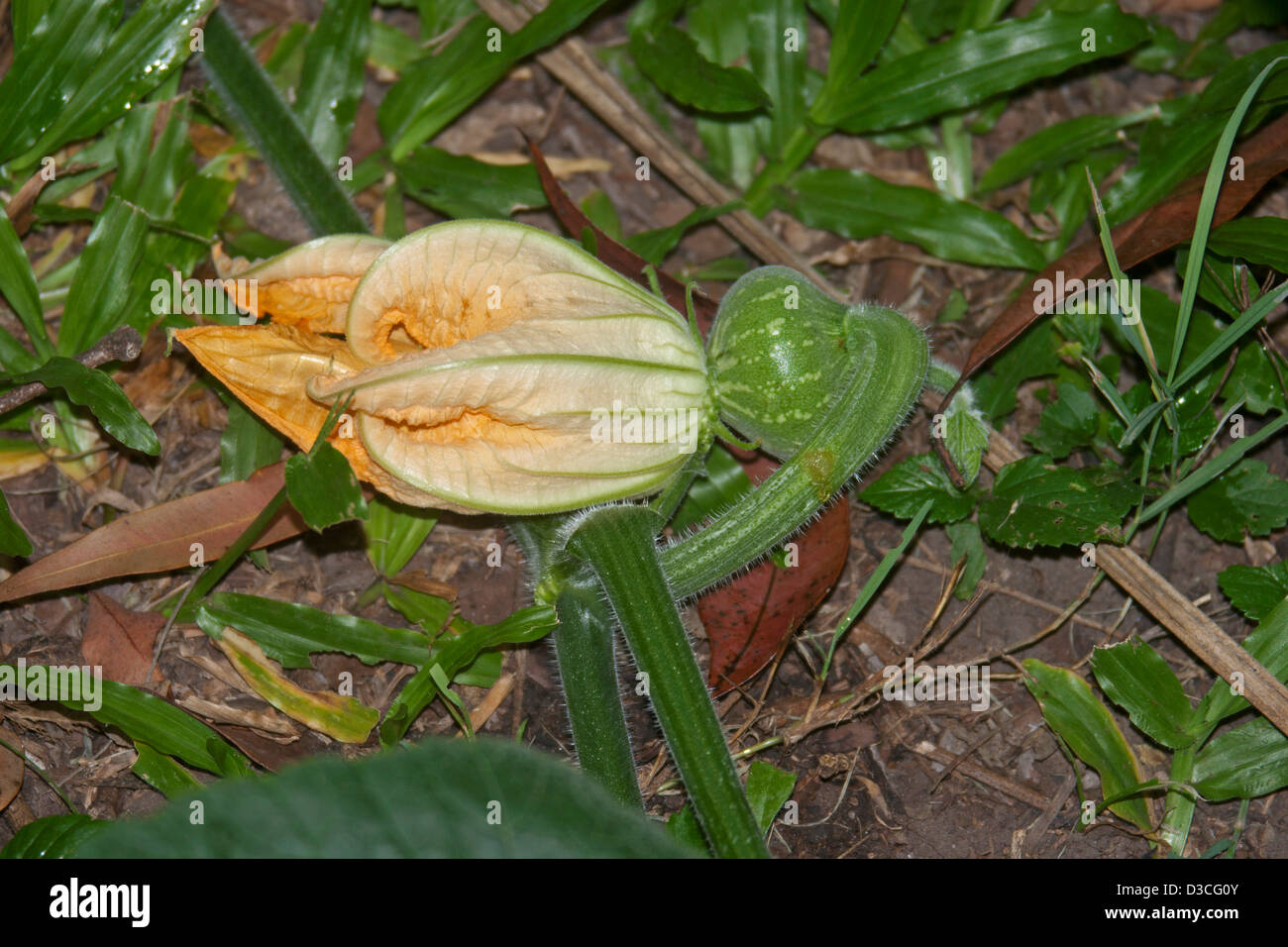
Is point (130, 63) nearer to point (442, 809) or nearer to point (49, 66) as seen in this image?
point (49, 66)

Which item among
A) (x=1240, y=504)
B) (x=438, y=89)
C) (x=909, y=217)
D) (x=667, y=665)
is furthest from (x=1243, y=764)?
(x=438, y=89)

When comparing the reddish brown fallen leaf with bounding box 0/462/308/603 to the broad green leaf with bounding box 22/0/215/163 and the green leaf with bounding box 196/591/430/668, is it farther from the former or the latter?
the broad green leaf with bounding box 22/0/215/163

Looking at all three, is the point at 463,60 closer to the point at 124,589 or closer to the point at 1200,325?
the point at 124,589

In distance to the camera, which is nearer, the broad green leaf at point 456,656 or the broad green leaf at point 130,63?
the broad green leaf at point 456,656

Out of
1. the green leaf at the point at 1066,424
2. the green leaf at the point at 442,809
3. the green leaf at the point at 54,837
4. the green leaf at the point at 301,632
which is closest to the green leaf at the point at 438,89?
the green leaf at the point at 301,632

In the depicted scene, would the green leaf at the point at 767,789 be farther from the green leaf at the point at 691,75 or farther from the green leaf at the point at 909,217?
the green leaf at the point at 691,75

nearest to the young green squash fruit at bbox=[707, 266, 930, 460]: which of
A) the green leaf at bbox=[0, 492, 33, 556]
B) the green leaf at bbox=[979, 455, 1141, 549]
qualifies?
the green leaf at bbox=[979, 455, 1141, 549]
